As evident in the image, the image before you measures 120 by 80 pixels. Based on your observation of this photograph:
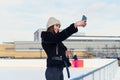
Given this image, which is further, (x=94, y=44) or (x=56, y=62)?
(x=94, y=44)

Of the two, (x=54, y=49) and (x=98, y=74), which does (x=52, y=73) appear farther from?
(x=98, y=74)

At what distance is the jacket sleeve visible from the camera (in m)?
3.51

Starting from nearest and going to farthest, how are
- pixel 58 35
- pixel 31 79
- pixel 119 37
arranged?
pixel 58 35, pixel 31 79, pixel 119 37

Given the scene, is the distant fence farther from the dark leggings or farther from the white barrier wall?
the white barrier wall

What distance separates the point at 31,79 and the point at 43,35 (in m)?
9.79

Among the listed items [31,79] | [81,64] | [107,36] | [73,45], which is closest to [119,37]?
[107,36]

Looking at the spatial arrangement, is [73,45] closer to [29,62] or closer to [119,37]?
[119,37]

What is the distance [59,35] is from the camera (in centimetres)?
359

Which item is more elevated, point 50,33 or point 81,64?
point 50,33

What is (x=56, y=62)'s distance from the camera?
3670mm

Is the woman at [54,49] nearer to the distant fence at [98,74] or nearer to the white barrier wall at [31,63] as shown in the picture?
the distant fence at [98,74]

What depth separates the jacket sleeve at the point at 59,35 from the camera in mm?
3514

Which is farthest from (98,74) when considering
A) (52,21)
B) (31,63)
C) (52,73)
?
(31,63)

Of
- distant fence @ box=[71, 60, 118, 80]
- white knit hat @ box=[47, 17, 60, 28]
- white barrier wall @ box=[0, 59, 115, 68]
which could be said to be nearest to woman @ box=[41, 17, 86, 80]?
white knit hat @ box=[47, 17, 60, 28]
